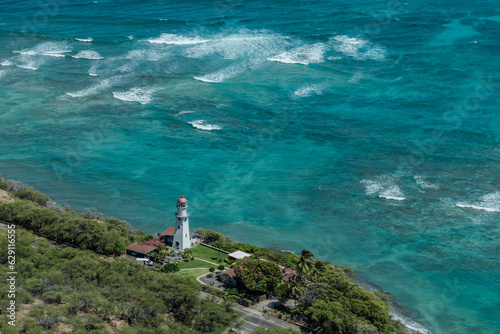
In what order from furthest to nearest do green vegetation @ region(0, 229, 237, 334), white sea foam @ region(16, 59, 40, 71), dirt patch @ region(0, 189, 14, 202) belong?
white sea foam @ region(16, 59, 40, 71) < dirt patch @ region(0, 189, 14, 202) < green vegetation @ region(0, 229, 237, 334)

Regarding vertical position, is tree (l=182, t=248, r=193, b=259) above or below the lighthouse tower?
below

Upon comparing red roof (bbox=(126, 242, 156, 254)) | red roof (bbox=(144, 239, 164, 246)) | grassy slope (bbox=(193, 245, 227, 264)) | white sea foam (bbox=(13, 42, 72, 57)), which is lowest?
grassy slope (bbox=(193, 245, 227, 264))

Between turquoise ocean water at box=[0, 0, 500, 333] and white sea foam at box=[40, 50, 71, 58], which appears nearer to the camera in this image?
turquoise ocean water at box=[0, 0, 500, 333]

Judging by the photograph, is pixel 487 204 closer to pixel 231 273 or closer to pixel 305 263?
pixel 305 263

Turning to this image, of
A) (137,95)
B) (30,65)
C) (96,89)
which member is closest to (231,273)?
(137,95)

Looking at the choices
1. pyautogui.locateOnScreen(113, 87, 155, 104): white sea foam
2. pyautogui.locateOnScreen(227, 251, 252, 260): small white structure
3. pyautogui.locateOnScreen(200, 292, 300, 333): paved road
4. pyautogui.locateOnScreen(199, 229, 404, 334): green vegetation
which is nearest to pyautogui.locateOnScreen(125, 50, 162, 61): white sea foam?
pyautogui.locateOnScreen(113, 87, 155, 104): white sea foam

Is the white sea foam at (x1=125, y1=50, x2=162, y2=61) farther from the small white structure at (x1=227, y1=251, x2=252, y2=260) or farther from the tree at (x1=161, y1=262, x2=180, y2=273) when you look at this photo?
the tree at (x1=161, y1=262, x2=180, y2=273)

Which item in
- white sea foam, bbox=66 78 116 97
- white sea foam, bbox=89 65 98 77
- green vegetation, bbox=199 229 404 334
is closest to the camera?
green vegetation, bbox=199 229 404 334
